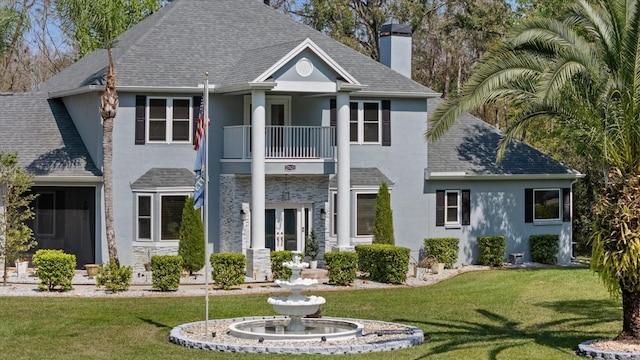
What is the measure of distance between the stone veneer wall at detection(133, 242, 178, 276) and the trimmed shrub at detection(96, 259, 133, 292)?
4.32 m

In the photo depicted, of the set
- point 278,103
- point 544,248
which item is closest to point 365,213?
point 278,103

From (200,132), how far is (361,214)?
13.6m

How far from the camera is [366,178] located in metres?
35.0

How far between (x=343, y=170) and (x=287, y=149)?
6.20ft

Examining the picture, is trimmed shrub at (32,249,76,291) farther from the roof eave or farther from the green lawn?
the roof eave

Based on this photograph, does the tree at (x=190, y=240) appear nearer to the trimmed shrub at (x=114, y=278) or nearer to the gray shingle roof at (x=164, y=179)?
the gray shingle roof at (x=164, y=179)

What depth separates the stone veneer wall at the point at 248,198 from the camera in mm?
33125

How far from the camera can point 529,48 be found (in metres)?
20.8

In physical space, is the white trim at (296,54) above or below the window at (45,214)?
above

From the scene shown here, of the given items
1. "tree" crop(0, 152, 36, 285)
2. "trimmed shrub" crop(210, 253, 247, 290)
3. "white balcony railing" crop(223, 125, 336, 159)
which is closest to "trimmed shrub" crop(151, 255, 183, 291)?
"trimmed shrub" crop(210, 253, 247, 290)

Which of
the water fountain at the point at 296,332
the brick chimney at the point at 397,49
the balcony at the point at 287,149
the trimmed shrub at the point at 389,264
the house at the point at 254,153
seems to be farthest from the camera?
the brick chimney at the point at 397,49

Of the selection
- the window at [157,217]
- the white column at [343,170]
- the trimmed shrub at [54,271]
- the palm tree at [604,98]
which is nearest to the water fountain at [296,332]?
the palm tree at [604,98]

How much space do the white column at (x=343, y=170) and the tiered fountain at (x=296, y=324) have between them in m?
10.9

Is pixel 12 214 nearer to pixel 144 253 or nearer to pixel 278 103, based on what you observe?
pixel 144 253
